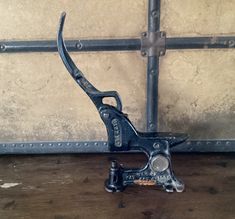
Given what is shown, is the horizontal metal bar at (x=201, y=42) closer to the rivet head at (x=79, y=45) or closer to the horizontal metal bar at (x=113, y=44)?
the horizontal metal bar at (x=113, y=44)

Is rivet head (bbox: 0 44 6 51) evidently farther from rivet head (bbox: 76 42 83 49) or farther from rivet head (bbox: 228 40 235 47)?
rivet head (bbox: 228 40 235 47)

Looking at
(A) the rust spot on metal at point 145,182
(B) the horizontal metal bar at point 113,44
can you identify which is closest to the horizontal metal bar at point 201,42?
(B) the horizontal metal bar at point 113,44

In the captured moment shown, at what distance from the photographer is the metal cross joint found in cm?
107

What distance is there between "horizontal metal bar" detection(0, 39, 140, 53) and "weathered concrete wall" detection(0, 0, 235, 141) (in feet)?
0.07

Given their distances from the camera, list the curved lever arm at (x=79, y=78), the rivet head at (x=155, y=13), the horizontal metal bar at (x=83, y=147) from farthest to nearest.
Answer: the horizontal metal bar at (x=83, y=147) → the rivet head at (x=155, y=13) → the curved lever arm at (x=79, y=78)

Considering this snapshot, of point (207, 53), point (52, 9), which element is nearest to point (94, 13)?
point (52, 9)

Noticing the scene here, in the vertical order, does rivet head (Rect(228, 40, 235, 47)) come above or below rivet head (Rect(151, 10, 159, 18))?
below

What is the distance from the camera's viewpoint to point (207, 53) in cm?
109

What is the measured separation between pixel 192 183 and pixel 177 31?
1.55 ft

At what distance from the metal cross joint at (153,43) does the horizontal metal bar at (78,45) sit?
0.07 feet

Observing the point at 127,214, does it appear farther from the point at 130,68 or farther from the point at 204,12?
the point at 204,12

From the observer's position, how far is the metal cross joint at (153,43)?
42.0 inches

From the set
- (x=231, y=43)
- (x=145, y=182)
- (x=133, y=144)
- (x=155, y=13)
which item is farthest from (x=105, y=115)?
(x=231, y=43)

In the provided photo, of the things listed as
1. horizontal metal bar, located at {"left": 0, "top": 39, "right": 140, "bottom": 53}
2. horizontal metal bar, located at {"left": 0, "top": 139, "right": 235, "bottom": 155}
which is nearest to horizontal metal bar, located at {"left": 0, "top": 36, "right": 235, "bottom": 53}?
horizontal metal bar, located at {"left": 0, "top": 39, "right": 140, "bottom": 53}
